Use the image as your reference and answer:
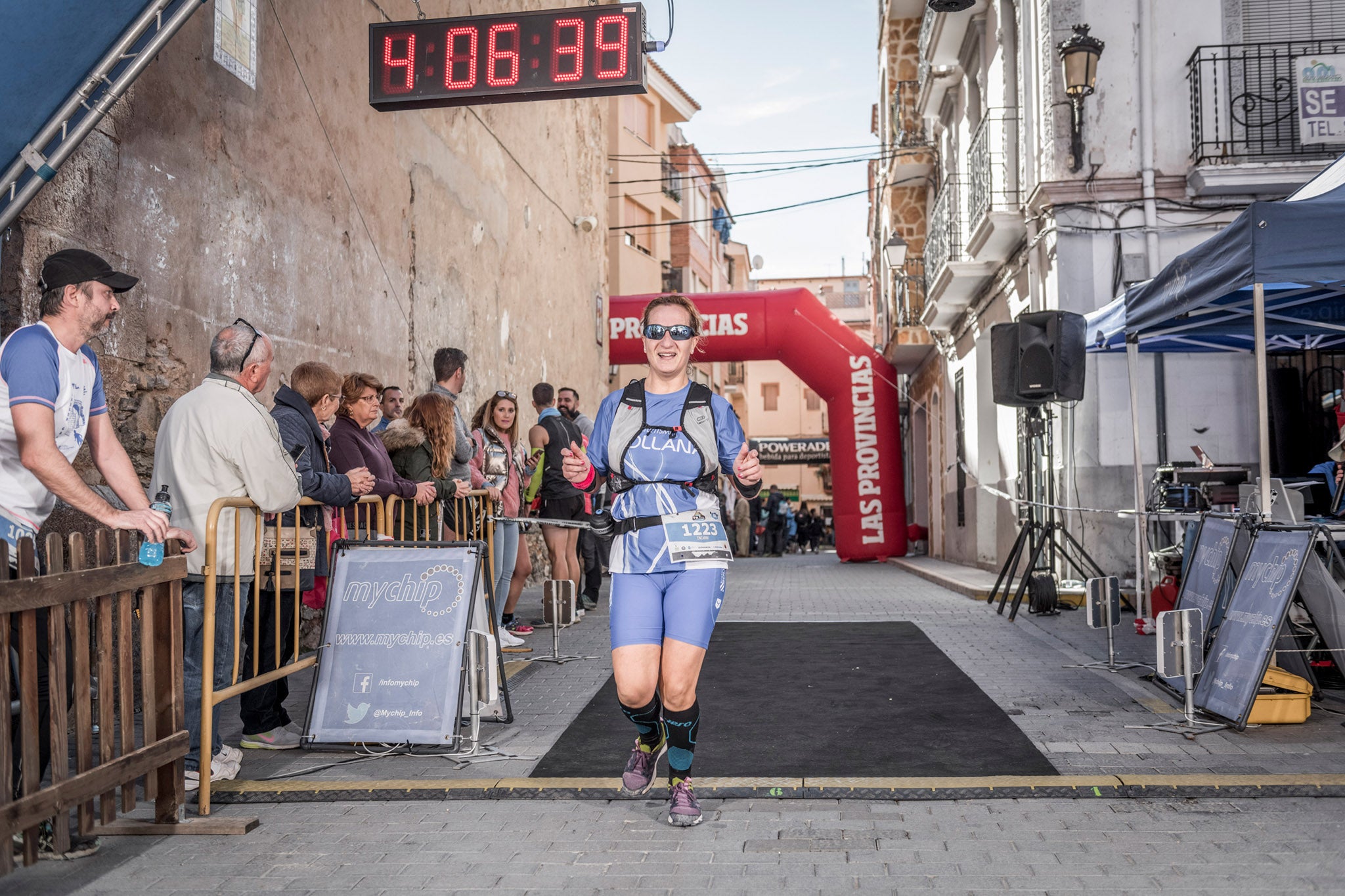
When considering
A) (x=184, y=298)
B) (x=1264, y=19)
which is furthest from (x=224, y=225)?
(x=1264, y=19)

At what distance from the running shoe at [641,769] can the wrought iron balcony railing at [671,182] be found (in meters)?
33.4

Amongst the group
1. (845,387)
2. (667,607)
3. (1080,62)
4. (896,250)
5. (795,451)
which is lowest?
(667,607)

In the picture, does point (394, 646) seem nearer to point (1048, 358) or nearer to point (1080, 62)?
point (1048, 358)

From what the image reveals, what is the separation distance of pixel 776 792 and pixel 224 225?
517cm

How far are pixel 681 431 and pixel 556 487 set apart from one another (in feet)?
20.1

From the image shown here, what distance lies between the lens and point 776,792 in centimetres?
459

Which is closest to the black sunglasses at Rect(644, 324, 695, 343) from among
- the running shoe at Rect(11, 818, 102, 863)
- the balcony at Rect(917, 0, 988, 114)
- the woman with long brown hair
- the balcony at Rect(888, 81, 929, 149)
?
the running shoe at Rect(11, 818, 102, 863)

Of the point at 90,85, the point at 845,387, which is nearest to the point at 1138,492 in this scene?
the point at 90,85

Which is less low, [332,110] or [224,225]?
[332,110]

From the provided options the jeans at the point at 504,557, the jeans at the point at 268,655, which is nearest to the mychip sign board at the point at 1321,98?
the jeans at the point at 504,557

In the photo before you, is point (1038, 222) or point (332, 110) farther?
point (1038, 222)

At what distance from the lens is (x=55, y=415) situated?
4051 millimetres

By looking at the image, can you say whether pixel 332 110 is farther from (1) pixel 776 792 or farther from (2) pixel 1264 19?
(2) pixel 1264 19

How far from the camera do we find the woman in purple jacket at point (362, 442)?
6508mm
